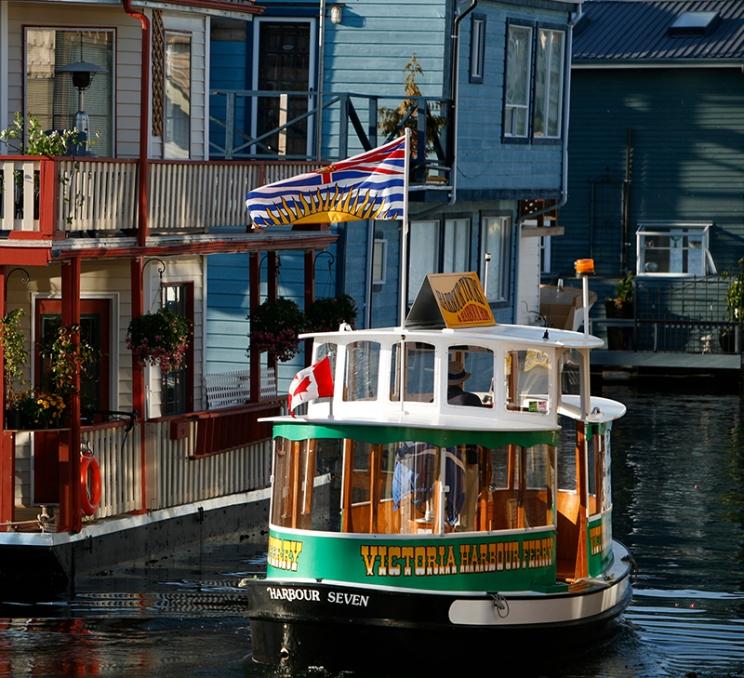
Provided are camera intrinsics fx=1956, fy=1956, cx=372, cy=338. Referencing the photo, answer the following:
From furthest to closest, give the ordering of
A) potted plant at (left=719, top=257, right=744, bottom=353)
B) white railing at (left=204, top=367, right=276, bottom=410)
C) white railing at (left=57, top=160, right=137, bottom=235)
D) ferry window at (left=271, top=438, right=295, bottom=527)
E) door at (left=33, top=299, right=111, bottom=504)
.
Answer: potted plant at (left=719, top=257, right=744, bottom=353)
white railing at (left=204, top=367, right=276, bottom=410)
door at (left=33, top=299, right=111, bottom=504)
white railing at (left=57, top=160, right=137, bottom=235)
ferry window at (left=271, top=438, right=295, bottom=527)

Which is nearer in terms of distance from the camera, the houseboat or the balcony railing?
the houseboat

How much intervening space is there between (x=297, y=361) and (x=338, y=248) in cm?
187

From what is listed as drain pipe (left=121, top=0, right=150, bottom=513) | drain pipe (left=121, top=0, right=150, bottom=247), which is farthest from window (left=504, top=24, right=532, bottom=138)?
drain pipe (left=121, top=0, right=150, bottom=513)

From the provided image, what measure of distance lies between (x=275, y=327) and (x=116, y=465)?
11.6 feet

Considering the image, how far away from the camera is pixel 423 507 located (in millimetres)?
16438

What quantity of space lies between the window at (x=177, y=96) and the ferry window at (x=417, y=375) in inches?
302

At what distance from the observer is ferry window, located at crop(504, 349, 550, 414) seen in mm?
17781

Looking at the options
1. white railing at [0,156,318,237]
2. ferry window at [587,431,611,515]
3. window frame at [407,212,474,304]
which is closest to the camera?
ferry window at [587,431,611,515]

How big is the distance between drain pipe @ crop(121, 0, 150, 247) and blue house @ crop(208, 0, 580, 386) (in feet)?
21.0

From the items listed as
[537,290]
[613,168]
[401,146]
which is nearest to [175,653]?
[401,146]

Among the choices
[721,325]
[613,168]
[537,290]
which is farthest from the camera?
[613,168]

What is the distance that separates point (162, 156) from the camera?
24.0 meters

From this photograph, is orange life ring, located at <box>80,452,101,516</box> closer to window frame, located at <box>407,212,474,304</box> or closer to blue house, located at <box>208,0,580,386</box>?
blue house, located at <box>208,0,580,386</box>

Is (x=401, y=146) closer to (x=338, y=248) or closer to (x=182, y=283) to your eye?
(x=182, y=283)
